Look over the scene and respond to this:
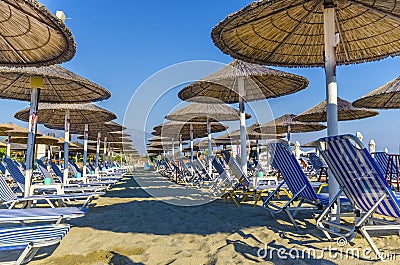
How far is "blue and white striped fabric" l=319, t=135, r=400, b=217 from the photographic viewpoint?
2.11 metres

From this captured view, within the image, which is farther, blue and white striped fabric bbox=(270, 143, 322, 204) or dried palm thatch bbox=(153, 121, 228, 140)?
dried palm thatch bbox=(153, 121, 228, 140)

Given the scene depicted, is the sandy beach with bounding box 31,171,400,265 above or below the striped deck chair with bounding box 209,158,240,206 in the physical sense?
below

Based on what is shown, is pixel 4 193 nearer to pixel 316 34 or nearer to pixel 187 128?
pixel 316 34

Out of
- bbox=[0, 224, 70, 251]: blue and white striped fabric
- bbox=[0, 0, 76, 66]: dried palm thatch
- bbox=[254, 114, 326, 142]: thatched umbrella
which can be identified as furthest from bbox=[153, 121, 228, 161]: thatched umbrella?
bbox=[0, 224, 70, 251]: blue and white striped fabric

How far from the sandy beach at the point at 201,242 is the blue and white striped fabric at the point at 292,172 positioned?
0.37 metres

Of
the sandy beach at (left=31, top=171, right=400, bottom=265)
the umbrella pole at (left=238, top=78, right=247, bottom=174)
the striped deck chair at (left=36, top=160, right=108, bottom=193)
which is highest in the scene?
the umbrella pole at (left=238, top=78, right=247, bottom=174)

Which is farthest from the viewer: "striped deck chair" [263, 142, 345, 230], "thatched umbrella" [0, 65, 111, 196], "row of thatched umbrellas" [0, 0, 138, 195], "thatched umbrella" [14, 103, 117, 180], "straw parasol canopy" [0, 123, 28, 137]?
"straw parasol canopy" [0, 123, 28, 137]

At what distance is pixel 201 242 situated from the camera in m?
2.96

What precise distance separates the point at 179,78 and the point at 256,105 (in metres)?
2.04

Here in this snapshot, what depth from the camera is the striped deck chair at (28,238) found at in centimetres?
180

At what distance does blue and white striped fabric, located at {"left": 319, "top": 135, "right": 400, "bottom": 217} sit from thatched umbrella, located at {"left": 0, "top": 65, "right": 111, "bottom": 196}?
4.02 meters

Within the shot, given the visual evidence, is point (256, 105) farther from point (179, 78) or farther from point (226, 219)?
point (226, 219)

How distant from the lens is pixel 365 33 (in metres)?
4.18

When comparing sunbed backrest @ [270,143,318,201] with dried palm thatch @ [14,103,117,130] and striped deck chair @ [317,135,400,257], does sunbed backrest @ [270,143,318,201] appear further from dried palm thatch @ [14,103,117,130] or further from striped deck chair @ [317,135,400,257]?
dried palm thatch @ [14,103,117,130]
